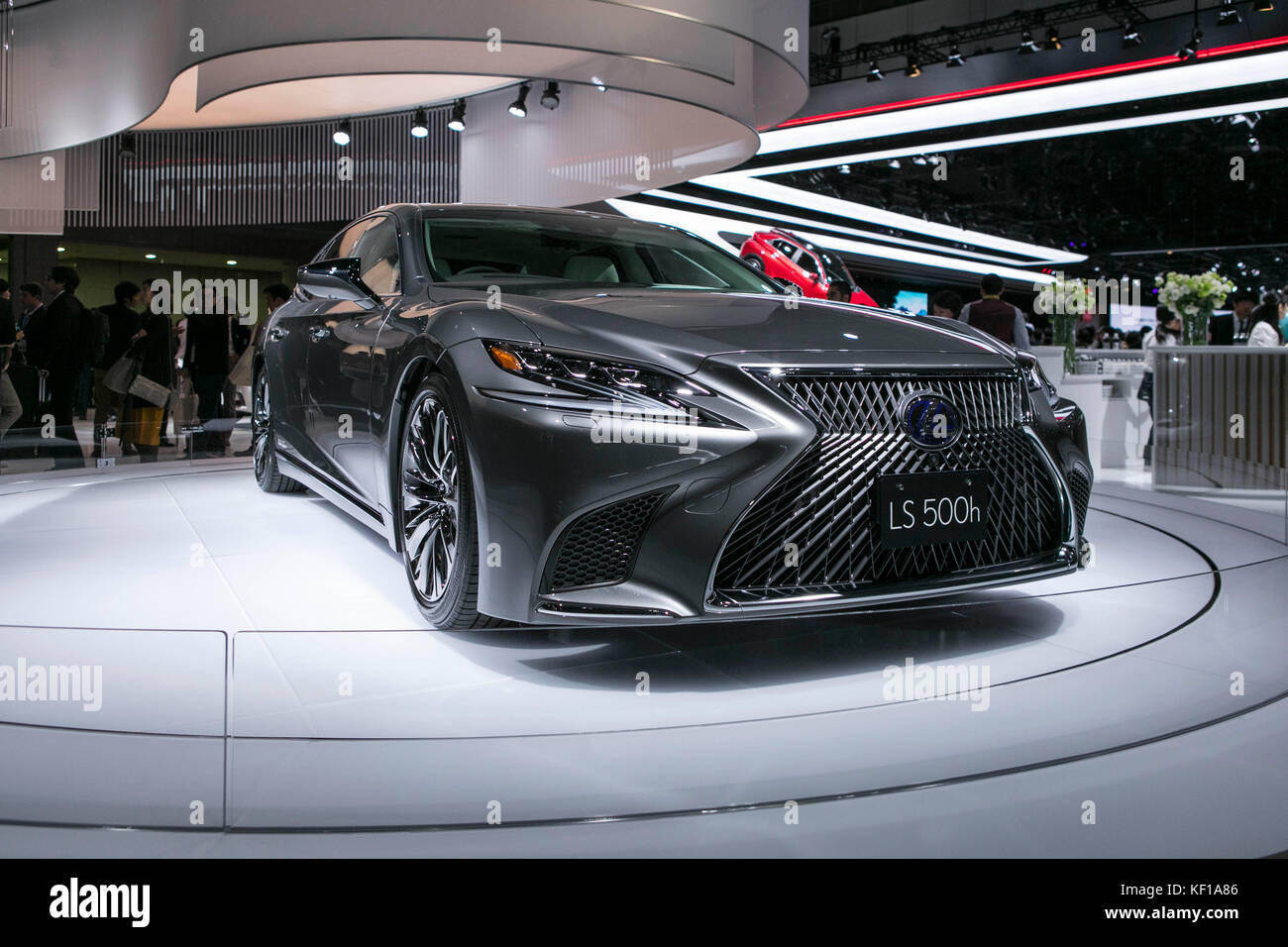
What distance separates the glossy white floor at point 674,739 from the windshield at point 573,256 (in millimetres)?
1179

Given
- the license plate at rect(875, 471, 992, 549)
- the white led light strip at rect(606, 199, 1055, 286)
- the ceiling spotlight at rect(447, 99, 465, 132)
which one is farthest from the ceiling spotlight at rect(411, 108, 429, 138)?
the license plate at rect(875, 471, 992, 549)

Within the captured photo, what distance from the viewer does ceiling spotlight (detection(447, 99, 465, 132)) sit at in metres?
9.68

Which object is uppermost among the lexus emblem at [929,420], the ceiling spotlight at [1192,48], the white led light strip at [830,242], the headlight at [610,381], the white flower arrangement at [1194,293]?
the white led light strip at [830,242]

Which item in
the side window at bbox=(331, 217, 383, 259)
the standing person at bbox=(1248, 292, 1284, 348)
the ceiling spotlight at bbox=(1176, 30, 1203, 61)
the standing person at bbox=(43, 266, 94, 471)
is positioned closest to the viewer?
the side window at bbox=(331, 217, 383, 259)

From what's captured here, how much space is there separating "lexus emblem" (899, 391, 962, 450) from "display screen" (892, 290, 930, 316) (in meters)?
26.1

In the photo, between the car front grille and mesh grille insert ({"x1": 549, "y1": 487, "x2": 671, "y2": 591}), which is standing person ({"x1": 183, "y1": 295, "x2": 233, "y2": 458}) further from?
the car front grille

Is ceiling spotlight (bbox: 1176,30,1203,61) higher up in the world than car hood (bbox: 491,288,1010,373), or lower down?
higher up

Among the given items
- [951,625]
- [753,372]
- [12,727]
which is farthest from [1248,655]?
[12,727]

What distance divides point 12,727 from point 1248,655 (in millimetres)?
2337

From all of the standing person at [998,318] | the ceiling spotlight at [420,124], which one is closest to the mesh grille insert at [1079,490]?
the standing person at [998,318]

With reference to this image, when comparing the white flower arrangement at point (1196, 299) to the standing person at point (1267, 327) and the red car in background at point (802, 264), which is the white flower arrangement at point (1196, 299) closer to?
the standing person at point (1267, 327)

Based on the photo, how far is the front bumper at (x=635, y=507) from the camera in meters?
2.07

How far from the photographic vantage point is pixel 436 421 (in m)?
2.58
